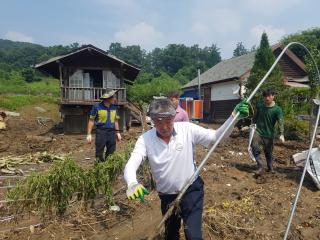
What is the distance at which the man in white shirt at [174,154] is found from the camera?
3148mm

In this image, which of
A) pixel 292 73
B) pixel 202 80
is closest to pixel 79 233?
pixel 292 73

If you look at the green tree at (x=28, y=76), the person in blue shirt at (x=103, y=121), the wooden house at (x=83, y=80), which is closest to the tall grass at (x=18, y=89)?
the green tree at (x=28, y=76)

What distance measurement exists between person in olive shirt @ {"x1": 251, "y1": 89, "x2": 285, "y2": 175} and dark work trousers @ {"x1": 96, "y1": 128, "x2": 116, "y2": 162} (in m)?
2.80

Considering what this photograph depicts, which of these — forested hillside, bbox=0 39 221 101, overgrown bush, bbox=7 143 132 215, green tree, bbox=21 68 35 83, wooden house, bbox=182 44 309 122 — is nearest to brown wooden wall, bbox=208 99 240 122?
wooden house, bbox=182 44 309 122

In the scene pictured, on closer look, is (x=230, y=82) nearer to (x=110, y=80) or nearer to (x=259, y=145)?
(x=110, y=80)

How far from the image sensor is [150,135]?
3270 mm

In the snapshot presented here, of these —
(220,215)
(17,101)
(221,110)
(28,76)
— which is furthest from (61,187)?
(28,76)

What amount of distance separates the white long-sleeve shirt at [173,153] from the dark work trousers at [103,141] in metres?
3.92

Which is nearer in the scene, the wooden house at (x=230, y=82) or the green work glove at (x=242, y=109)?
the green work glove at (x=242, y=109)

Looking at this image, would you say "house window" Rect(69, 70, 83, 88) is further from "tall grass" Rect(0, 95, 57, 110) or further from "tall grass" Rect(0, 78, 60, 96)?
Answer: "tall grass" Rect(0, 78, 60, 96)

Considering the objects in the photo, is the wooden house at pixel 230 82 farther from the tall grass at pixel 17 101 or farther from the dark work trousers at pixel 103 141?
the dark work trousers at pixel 103 141

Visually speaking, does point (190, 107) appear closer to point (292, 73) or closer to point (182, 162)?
point (292, 73)

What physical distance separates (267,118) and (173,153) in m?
4.58

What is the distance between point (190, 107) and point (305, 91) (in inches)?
437
